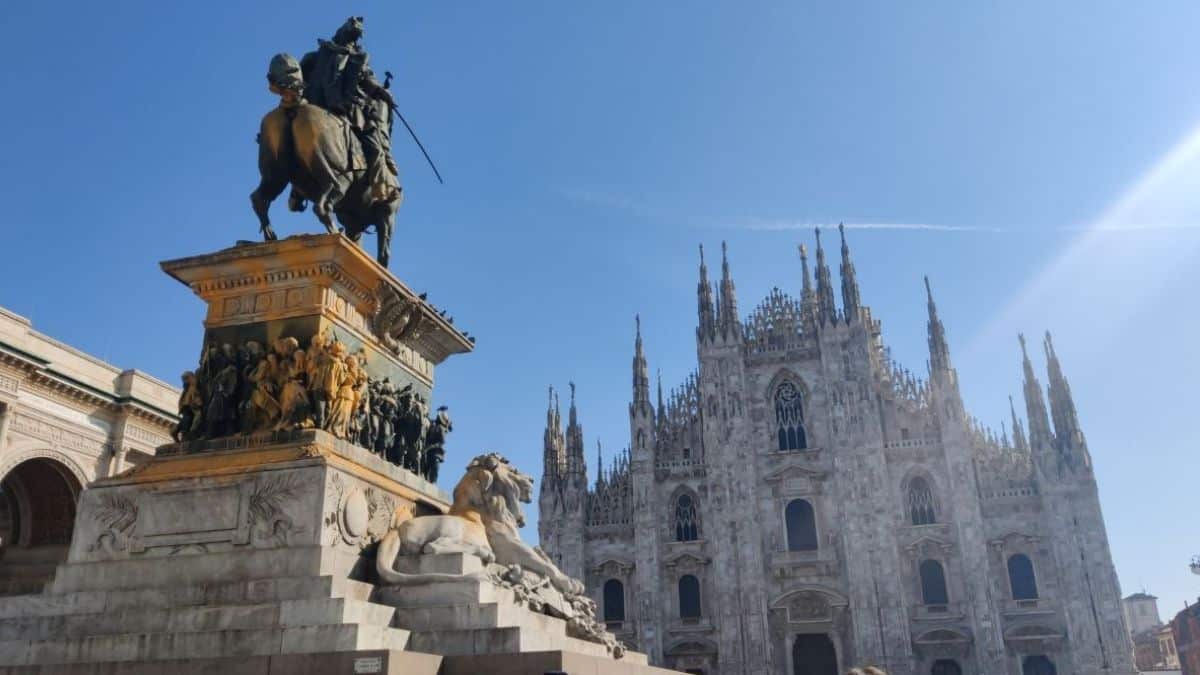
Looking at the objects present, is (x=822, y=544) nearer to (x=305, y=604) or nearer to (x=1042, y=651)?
(x=1042, y=651)

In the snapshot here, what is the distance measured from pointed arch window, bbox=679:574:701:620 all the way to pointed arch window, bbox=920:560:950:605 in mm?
9120

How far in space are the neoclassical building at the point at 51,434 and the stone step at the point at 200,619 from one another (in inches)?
716

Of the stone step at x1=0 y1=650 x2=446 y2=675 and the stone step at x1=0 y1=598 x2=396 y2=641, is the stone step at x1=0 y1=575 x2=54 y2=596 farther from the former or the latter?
the stone step at x1=0 y1=650 x2=446 y2=675

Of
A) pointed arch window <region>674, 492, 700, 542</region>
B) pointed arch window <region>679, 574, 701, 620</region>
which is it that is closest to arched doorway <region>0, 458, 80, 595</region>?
pointed arch window <region>679, 574, 701, 620</region>

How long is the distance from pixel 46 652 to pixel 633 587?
3659cm

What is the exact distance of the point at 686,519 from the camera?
138 feet

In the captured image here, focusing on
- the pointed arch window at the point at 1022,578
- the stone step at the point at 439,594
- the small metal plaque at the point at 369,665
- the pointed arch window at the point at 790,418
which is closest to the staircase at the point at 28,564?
the stone step at the point at 439,594

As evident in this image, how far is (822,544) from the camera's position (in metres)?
39.4

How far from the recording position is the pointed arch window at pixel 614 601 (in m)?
41.3

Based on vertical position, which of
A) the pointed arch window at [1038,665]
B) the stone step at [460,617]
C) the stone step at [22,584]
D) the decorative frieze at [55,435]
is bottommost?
the pointed arch window at [1038,665]

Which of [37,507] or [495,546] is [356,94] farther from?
[37,507]

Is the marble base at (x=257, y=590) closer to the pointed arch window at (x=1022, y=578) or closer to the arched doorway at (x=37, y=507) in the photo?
the arched doorway at (x=37, y=507)

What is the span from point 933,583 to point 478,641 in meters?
36.0

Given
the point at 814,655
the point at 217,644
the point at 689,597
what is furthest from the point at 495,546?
the point at 689,597
